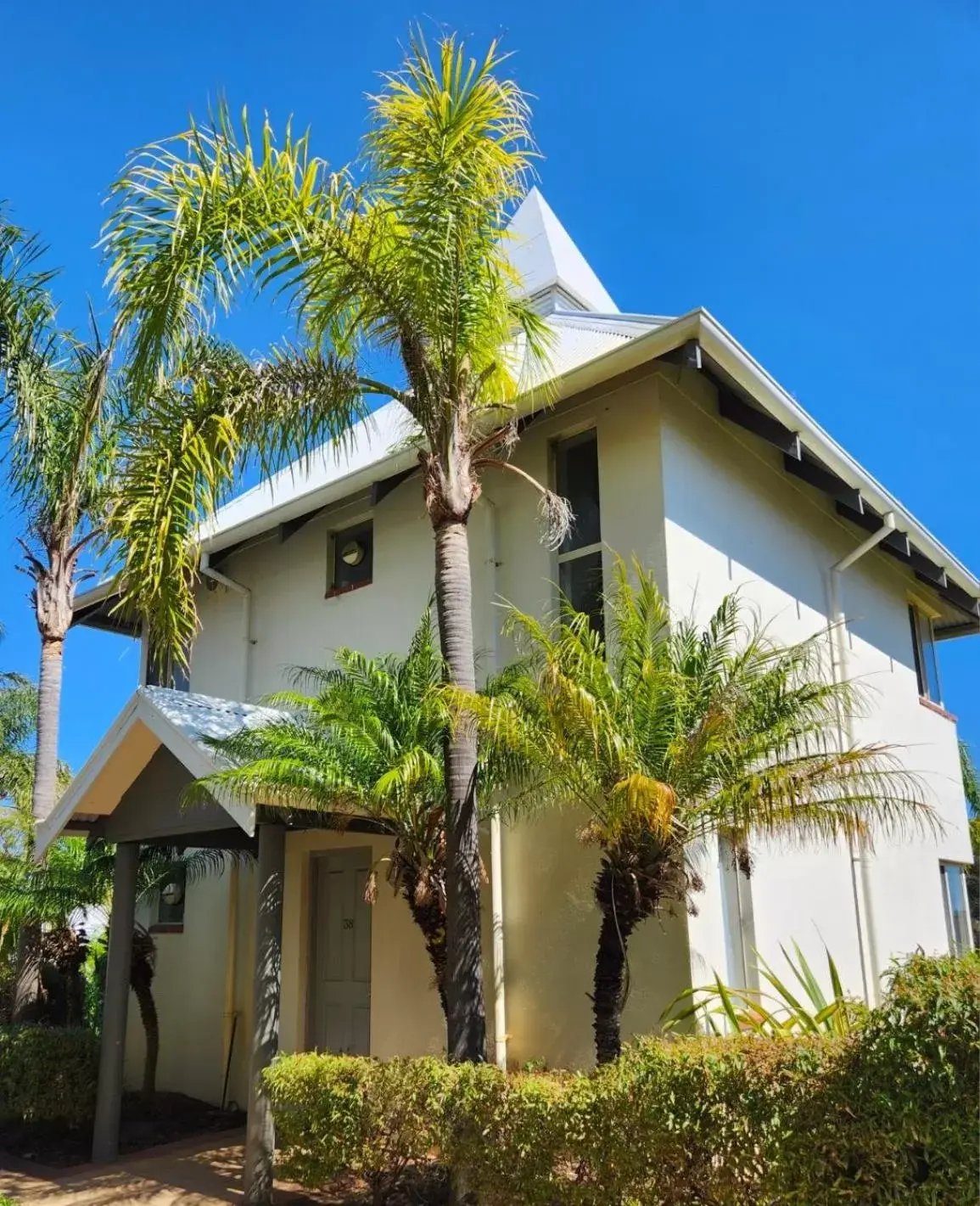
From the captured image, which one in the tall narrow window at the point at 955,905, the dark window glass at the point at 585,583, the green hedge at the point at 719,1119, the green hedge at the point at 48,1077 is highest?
the dark window glass at the point at 585,583

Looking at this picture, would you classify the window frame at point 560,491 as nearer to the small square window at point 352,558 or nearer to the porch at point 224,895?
the small square window at point 352,558

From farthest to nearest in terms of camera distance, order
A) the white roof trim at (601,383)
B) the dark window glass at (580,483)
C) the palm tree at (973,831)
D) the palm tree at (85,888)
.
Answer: the palm tree at (973,831), the palm tree at (85,888), the dark window glass at (580,483), the white roof trim at (601,383)

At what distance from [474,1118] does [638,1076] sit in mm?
1184

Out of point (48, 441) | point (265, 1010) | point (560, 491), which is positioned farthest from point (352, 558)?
point (265, 1010)

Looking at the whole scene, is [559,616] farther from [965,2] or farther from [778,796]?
[965,2]

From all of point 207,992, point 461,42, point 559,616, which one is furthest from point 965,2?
point 207,992

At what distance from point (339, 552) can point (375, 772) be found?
4.78 m

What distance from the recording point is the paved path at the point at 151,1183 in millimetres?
7578

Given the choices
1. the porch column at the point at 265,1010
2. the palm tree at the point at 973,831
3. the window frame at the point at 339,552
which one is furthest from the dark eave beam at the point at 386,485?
the palm tree at the point at 973,831

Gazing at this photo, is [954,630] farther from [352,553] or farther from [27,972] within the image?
[27,972]

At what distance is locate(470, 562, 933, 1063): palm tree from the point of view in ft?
22.4

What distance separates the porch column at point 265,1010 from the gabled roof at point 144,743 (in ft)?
1.45

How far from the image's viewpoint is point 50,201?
1357 centimetres

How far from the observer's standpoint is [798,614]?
11.0 meters
